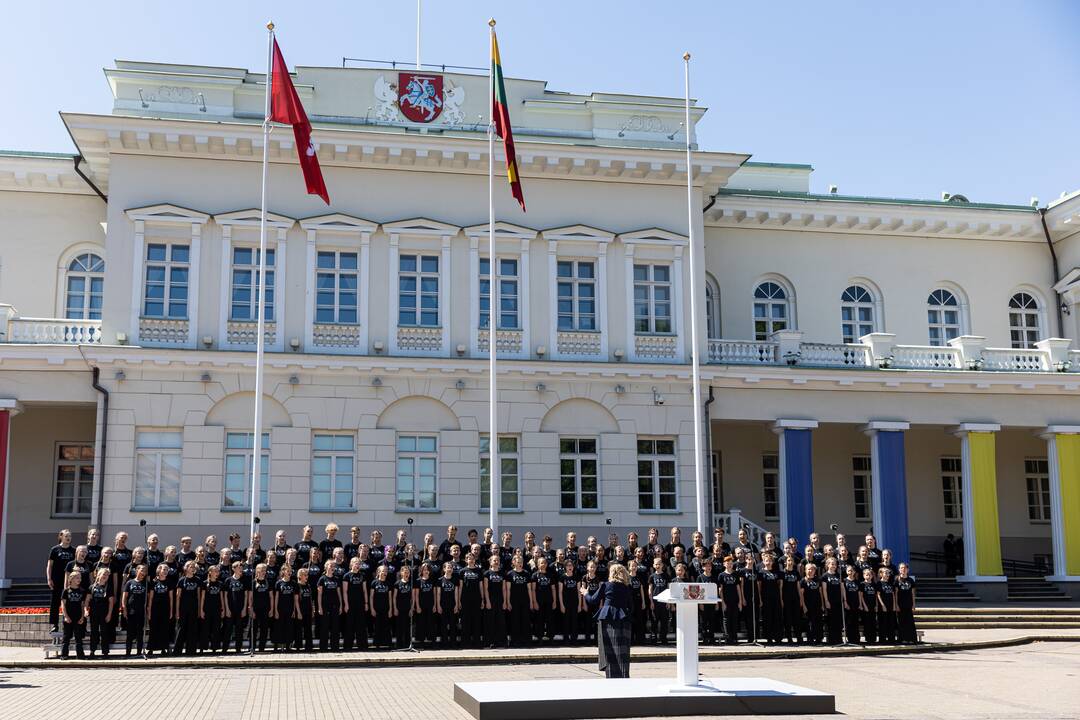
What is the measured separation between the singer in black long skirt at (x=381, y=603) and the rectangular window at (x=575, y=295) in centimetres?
987

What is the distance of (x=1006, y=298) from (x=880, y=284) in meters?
3.67

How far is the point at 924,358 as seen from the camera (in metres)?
29.2

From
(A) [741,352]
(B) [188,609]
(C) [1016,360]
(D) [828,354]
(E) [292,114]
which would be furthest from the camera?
(C) [1016,360]

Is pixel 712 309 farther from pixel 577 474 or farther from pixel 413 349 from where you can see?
pixel 413 349

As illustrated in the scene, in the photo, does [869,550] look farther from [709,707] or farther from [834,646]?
[709,707]

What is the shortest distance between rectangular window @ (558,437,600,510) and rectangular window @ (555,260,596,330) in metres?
2.77

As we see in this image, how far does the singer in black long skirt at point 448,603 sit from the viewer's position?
19250 mm

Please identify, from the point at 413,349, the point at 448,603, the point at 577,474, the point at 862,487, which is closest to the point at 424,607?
the point at 448,603

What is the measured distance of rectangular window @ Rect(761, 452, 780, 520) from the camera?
3067cm

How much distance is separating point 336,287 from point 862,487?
15.0m

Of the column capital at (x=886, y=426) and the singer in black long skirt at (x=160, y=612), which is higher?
the column capital at (x=886, y=426)

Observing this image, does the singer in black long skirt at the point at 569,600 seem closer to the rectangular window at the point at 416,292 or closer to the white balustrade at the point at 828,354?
the rectangular window at the point at 416,292

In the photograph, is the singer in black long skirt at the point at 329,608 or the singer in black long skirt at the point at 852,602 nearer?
the singer in black long skirt at the point at 329,608

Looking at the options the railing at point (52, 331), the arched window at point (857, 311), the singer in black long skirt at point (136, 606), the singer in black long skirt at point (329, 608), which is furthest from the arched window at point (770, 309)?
the singer in black long skirt at point (136, 606)
